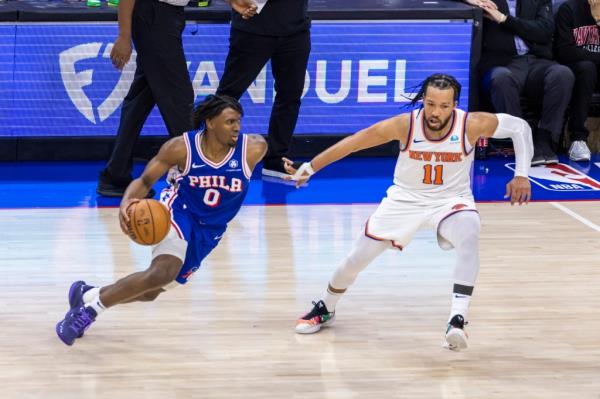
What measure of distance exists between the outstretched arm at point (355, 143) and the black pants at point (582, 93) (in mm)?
4396

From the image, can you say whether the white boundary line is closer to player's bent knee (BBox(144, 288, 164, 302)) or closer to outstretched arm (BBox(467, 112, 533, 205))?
outstretched arm (BBox(467, 112, 533, 205))

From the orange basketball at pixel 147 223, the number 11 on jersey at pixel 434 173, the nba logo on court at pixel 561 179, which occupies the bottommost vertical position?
the nba logo on court at pixel 561 179

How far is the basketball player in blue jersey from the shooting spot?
18.7 ft

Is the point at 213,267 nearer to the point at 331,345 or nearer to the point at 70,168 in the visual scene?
the point at 331,345

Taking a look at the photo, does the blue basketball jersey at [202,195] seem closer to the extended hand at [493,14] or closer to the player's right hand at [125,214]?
the player's right hand at [125,214]

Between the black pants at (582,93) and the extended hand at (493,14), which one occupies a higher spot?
the extended hand at (493,14)

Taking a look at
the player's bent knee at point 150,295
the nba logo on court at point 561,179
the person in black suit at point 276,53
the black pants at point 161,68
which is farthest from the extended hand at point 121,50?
the nba logo on court at point 561,179

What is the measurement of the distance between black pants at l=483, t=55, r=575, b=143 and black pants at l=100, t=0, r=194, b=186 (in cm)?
278

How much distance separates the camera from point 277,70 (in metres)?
9.05

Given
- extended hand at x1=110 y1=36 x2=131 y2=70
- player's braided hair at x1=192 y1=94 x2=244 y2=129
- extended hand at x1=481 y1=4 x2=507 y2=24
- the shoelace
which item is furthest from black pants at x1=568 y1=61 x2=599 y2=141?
the shoelace

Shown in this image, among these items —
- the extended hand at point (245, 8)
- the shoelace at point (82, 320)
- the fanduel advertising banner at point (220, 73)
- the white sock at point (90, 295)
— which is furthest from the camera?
the fanduel advertising banner at point (220, 73)

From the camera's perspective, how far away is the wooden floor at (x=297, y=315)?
5.31 meters

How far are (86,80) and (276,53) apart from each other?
1620mm

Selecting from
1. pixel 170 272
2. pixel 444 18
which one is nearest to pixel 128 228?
pixel 170 272
